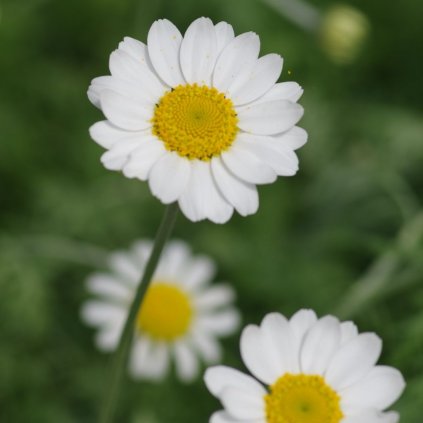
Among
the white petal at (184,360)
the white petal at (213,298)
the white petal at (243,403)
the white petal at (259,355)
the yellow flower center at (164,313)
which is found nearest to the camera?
the white petal at (243,403)

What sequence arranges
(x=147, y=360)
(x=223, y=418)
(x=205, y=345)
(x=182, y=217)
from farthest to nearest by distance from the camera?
(x=182, y=217) < (x=205, y=345) < (x=147, y=360) < (x=223, y=418)

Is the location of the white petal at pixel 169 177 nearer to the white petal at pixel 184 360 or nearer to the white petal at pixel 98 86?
the white petal at pixel 98 86

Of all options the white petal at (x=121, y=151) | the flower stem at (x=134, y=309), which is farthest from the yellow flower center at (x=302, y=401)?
the white petal at (x=121, y=151)

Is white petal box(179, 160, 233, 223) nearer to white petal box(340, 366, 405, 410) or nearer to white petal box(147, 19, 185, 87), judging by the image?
white petal box(147, 19, 185, 87)

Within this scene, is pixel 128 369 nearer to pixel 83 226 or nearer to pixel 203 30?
pixel 83 226

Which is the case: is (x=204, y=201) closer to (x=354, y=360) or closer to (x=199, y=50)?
(x=199, y=50)

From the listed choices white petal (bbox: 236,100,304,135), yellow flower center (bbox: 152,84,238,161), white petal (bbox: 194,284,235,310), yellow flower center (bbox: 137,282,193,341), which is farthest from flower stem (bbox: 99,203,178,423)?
white petal (bbox: 194,284,235,310)

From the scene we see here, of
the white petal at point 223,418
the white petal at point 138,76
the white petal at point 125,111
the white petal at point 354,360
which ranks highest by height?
the white petal at point 138,76

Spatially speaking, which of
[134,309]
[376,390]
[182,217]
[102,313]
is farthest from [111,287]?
[376,390]
